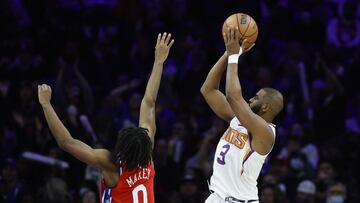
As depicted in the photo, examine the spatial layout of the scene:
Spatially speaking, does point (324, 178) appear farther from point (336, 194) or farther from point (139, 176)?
point (139, 176)

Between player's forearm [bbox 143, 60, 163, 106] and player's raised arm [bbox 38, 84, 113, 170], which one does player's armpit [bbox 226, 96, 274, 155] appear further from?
player's raised arm [bbox 38, 84, 113, 170]

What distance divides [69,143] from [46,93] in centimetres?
47

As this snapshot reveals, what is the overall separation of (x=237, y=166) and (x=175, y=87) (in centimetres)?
641

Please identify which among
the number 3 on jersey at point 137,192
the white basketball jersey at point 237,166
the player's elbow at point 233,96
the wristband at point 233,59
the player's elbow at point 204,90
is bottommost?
the number 3 on jersey at point 137,192

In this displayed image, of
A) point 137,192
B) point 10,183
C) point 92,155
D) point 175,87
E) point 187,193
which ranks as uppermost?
point 175,87

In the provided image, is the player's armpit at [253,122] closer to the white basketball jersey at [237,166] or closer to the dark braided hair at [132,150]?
the white basketball jersey at [237,166]

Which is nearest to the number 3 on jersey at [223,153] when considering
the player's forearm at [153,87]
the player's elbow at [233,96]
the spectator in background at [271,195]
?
the player's elbow at [233,96]

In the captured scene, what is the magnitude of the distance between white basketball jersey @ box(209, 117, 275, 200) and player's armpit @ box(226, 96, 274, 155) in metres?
0.19

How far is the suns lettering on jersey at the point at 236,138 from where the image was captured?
8.15 meters

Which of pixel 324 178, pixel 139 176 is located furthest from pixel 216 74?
pixel 324 178

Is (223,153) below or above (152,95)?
below

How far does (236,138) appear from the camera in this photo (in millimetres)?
8195

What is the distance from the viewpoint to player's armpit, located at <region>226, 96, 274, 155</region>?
7727 millimetres

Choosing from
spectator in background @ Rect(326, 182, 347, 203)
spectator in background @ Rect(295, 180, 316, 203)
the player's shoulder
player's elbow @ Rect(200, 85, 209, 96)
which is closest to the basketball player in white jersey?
player's elbow @ Rect(200, 85, 209, 96)
